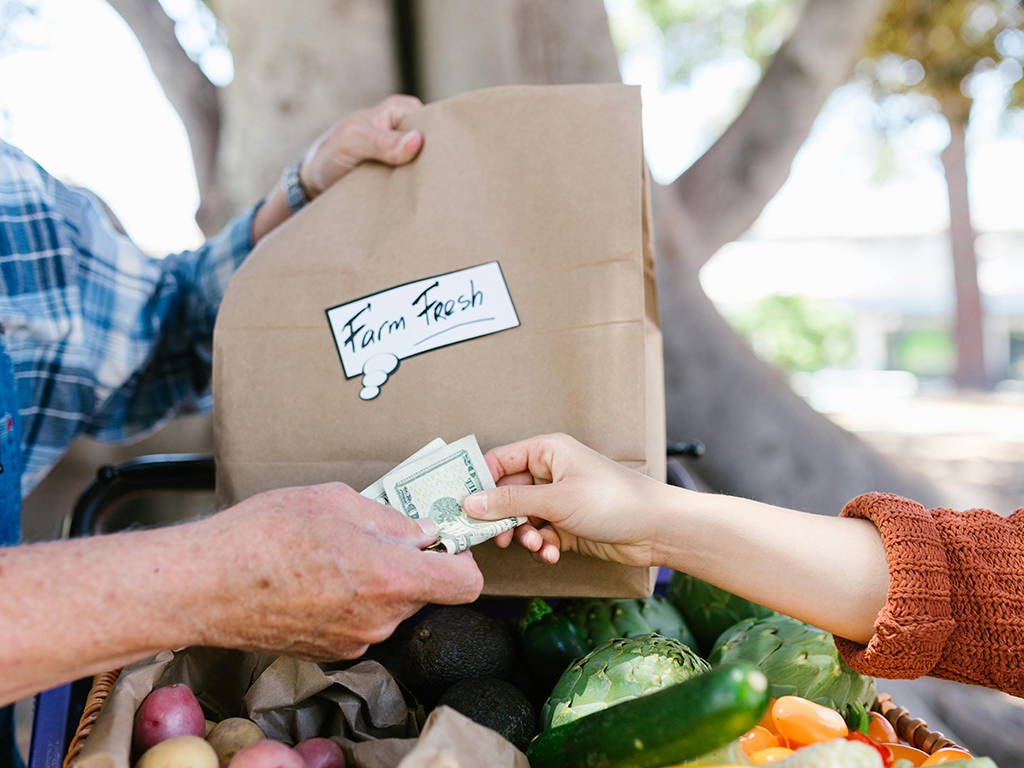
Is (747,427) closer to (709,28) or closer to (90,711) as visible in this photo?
(90,711)

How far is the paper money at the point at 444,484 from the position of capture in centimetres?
98

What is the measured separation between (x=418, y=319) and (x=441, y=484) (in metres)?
0.26

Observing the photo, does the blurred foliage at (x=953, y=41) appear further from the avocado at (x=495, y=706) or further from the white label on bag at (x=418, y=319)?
the avocado at (x=495, y=706)

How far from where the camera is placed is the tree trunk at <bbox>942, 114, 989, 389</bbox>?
28.3ft

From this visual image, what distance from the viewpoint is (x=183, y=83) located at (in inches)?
103

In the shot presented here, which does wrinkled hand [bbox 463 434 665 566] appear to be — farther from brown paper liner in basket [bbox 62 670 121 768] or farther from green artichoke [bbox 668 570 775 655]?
brown paper liner in basket [bbox 62 670 121 768]

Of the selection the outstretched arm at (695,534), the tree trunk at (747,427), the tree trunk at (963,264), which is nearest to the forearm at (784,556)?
the outstretched arm at (695,534)

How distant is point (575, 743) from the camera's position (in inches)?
28.8

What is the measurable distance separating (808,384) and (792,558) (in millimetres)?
9876

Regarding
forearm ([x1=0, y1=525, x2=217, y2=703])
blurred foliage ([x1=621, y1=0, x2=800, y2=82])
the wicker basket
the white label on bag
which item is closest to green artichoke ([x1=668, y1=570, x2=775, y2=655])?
the wicker basket

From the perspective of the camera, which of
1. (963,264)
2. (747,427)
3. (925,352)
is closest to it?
(747,427)

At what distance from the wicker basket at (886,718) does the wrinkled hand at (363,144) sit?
0.88 meters

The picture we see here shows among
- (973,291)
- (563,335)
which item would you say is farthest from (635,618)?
(973,291)

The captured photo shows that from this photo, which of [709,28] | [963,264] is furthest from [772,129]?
[963,264]
